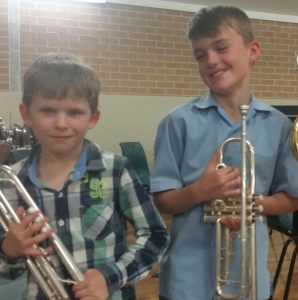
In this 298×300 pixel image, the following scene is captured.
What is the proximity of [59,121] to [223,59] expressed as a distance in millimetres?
518

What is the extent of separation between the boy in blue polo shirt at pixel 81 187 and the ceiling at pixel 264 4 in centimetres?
495

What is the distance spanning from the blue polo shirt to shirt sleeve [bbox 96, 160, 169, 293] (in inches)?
6.3

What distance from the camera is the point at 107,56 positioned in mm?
5730

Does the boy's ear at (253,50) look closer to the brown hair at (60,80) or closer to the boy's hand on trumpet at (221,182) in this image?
the boy's hand on trumpet at (221,182)

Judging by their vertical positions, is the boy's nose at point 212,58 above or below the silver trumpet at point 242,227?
above

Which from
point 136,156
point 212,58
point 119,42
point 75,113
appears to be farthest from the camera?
point 119,42

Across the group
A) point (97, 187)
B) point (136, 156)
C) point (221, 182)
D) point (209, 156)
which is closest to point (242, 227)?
point (221, 182)

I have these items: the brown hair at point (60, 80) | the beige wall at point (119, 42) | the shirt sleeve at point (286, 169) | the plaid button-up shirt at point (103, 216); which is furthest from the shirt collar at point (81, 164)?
the beige wall at point (119, 42)

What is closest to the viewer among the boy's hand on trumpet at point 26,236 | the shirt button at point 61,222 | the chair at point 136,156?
the boy's hand on trumpet at point 26,236

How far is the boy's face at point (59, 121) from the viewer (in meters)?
1.09

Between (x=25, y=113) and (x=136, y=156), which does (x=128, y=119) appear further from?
(x=25, y=113)

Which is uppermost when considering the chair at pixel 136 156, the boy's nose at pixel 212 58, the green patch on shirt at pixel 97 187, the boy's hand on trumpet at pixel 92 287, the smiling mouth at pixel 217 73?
the boy's nose at pixel 212 58

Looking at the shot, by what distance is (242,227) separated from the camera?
3.79 feet

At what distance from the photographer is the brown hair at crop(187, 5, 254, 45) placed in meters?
1.32
